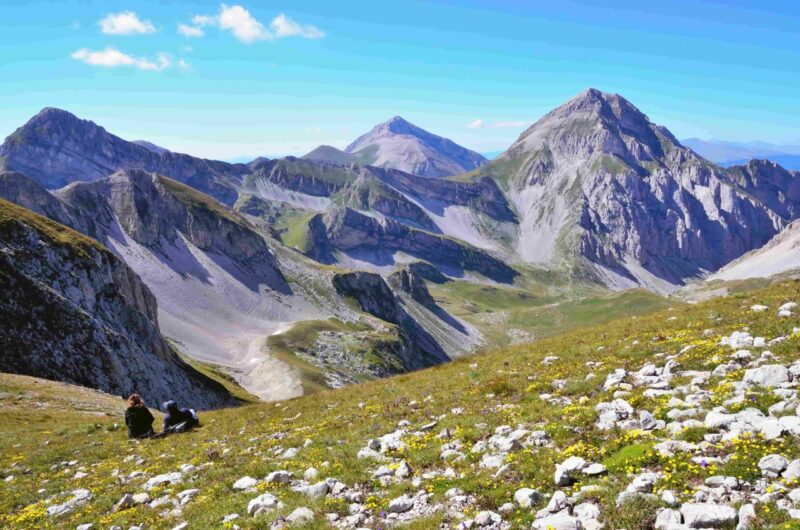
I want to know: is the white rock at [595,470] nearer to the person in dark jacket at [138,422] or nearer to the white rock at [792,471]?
the white rock at [792,471]

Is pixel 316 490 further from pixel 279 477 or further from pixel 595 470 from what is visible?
pixel 595 470

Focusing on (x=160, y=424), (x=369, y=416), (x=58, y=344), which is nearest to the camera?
(x=369, y=416)

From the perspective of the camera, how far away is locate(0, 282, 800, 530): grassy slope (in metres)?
11.8

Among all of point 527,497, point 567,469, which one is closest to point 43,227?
point 527,497

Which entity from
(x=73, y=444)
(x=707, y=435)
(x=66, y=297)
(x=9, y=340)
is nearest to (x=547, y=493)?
(x=707, y=435)

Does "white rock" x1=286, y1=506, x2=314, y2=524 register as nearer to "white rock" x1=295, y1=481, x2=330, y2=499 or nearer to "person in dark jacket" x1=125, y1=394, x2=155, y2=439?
"white rock" x1=295, y1=481, x2=330, y2=499

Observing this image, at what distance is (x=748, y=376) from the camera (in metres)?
14.0

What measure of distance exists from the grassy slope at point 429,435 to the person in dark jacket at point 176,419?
1.32 metres

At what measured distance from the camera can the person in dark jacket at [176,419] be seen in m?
26.5

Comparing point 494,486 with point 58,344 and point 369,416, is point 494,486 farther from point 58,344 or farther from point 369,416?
point 58,344

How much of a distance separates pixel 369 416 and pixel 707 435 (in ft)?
42.1

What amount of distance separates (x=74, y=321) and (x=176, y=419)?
131 feet

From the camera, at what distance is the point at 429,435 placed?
1639 cm

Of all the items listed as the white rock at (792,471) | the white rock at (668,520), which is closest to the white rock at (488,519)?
the white rock at (668,520)
